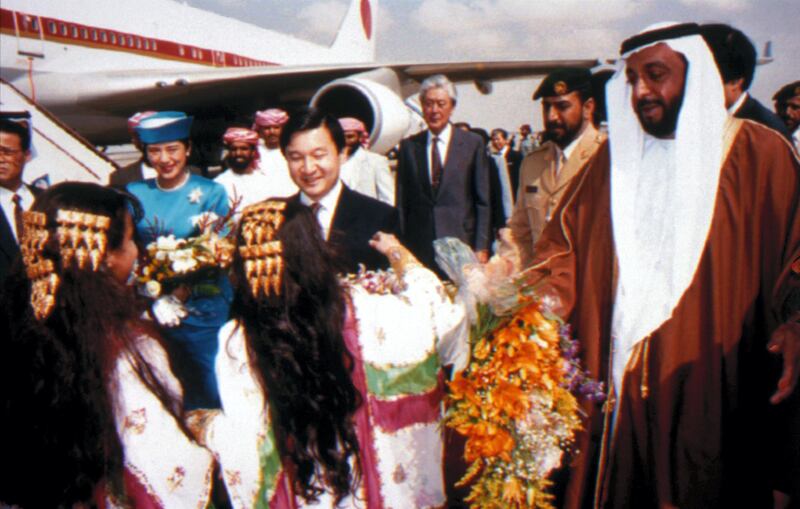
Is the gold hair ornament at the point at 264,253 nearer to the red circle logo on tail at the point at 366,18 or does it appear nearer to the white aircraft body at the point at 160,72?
the white aircraft body at the point at 160,72

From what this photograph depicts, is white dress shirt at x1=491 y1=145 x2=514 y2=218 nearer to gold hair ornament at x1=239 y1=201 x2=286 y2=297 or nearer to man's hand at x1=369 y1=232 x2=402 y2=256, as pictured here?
man's hand at x1=369 y1=232 x2=402 y2=256

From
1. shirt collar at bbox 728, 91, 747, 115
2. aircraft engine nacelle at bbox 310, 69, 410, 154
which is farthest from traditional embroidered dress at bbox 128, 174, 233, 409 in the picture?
aircraft engine nacelle at bbox 310, 69, 410, 154

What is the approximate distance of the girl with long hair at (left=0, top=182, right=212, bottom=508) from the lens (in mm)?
1501

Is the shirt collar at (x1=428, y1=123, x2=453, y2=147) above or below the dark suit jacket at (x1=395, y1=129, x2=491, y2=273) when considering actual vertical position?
above

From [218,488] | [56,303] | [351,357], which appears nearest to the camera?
[56,303]

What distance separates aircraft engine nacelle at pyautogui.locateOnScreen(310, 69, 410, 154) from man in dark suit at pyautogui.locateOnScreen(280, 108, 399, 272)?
561cm

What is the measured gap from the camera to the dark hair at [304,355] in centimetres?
158

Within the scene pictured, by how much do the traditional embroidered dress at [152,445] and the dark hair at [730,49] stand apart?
214cm

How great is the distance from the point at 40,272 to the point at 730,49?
2.35 m

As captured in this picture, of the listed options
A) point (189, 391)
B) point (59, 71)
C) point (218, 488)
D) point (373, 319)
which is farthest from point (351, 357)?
point (59, 71)

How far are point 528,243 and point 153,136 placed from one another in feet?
6.60

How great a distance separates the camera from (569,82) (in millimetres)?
3727

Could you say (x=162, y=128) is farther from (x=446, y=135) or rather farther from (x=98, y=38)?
(x=98, y=38)

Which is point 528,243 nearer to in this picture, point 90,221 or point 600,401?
point 600,401
